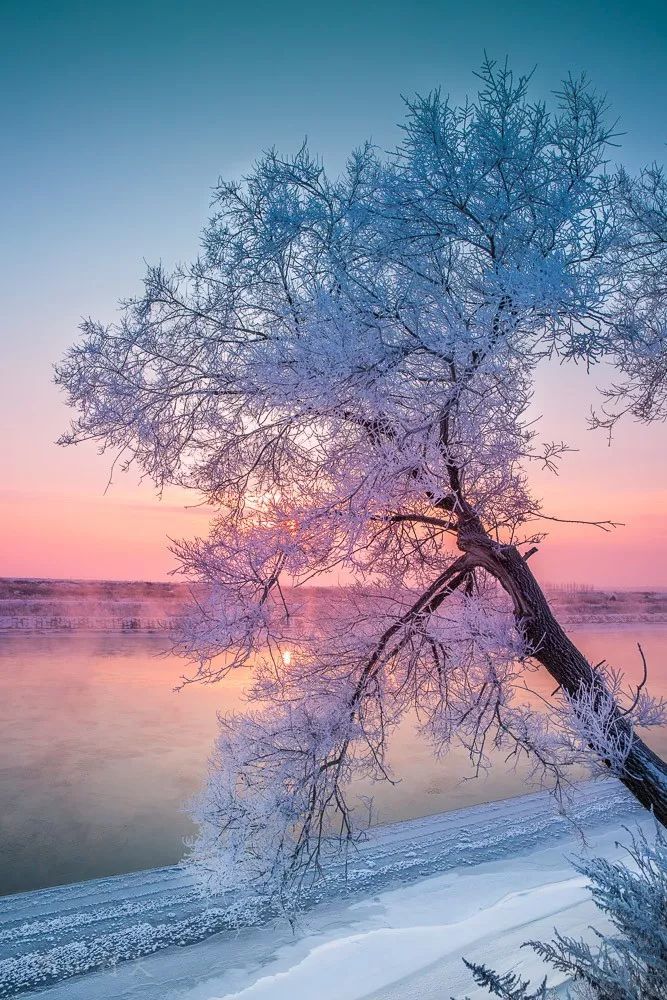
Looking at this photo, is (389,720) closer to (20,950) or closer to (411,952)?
(411,952)

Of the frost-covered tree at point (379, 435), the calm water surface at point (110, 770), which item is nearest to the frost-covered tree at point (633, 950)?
the frost-covered tree at point (379, 435)

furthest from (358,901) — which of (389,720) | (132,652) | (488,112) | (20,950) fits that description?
(132,652)

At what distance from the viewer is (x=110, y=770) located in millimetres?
7289

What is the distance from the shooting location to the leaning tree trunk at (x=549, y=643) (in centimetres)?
294

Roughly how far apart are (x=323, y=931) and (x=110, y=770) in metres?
4.28

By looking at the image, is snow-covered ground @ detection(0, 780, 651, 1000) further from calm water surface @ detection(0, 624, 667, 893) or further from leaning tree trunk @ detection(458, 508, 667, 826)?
leaning tree trunk @ detection(458, 508, 667, 826)

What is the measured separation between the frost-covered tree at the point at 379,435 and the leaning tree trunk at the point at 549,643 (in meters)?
0.01

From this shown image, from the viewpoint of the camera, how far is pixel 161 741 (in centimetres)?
835

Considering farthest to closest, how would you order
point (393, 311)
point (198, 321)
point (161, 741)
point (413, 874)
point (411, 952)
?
1. point (161, 741)
2. point (413, 874)
3. point (198, 321)
4. point (411, 952)
5. point (393, 311)

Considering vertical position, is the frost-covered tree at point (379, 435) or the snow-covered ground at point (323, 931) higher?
the frost-covered tree at point (379, 435)

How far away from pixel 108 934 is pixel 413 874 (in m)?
1.82

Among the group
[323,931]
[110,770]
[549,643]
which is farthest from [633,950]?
[110,770]

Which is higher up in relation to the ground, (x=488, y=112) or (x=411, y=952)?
(x=488, y=112)

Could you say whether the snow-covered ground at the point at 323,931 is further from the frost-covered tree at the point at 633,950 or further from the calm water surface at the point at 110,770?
the frost-covered tree at the point at 633,950
